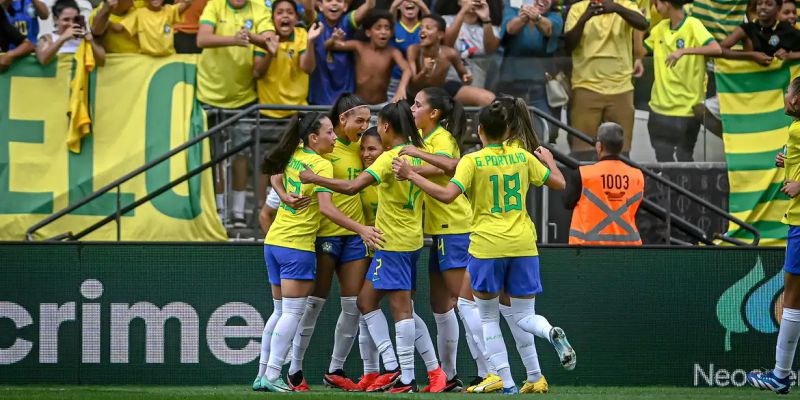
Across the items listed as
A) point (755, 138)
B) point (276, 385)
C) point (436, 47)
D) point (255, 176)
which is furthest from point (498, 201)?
point (755, 138)

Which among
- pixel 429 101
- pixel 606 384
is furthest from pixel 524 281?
pixel 606 384

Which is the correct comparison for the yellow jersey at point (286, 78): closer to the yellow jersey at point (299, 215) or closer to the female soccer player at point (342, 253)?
the female soccer player at point (342, 253)

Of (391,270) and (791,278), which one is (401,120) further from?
(791,278)

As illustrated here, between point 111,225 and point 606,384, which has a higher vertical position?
point 111,225

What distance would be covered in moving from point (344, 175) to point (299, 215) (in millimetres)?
540

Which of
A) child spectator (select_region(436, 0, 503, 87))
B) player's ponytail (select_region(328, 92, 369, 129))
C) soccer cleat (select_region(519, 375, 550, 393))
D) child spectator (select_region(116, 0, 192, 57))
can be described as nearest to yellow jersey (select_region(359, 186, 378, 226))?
player's ponytail (select_region(328, 92, 369, 129))

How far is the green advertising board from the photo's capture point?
1128 cm

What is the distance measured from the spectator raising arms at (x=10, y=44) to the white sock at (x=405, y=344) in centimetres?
613

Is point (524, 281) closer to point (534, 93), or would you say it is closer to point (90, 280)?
point (90, 280)

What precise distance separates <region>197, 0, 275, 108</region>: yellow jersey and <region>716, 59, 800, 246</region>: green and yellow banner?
5.09m

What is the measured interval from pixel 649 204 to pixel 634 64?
2118 mm

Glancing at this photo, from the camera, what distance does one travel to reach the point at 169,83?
45.6 ft

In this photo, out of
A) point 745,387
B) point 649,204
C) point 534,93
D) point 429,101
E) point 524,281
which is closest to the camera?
point 524,281

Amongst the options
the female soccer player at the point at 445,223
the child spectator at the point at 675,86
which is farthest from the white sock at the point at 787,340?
the child spectator at the point at 675,86
